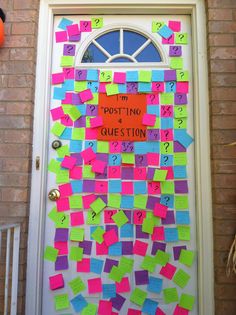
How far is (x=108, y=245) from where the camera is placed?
7.52 ft

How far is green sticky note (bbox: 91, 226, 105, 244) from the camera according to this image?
2295 millimetres

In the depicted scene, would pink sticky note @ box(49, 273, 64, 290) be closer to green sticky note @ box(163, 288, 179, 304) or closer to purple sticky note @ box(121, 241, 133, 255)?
purple sticky note @ box(121, 241, 133, 255)

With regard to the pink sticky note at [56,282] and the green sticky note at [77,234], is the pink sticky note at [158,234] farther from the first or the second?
the pink sticky note at [56,282]

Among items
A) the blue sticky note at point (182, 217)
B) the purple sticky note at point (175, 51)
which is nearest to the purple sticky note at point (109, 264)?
the blue sticky note at point (182, 217)

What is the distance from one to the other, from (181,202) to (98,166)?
65 cm

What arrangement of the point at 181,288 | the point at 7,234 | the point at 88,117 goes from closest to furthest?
the point at 7,234, the point at 181,288, the point at 88,117

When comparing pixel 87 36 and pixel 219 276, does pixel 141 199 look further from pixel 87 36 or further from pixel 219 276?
pixel 87 36

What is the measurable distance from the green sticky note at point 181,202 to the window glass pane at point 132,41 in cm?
116

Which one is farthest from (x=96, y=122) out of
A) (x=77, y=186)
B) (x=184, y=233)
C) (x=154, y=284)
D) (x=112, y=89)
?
(x=154, y=284)

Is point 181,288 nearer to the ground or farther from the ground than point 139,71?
nearer to the ground

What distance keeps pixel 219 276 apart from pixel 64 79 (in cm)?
177

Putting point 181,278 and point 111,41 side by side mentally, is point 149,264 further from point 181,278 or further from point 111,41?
point 111,41

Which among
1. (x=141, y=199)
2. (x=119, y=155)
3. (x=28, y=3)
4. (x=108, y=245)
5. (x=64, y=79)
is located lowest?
(x=108, y=245)

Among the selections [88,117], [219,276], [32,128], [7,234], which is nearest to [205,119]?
[88,117]
